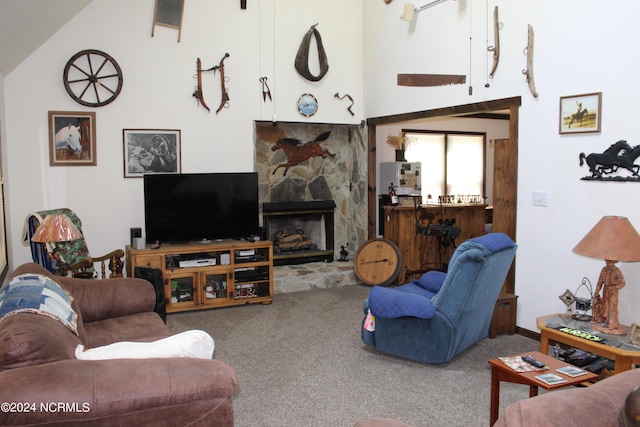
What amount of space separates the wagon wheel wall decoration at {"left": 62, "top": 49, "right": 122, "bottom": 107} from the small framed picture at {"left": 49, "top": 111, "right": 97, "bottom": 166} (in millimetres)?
179

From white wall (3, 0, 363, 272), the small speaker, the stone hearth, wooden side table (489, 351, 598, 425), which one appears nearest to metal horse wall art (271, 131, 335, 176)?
the stone hearth

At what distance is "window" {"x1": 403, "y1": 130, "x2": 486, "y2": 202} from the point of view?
8.12 metres

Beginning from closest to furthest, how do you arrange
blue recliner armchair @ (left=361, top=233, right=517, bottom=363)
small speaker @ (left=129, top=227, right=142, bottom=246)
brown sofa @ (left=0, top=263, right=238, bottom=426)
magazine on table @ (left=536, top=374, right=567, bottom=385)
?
brown sofa @ (left=0, top=263, right=238, bottom=426)
magazine on table @ (left=536, top=374, right=567, bottom=385)
blue recliner armchair @ (left=361, top=233, right=517, bottom=363)
small speaker @ (left=129, top=227, right=142, bottom=246)

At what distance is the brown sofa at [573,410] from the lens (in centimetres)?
135

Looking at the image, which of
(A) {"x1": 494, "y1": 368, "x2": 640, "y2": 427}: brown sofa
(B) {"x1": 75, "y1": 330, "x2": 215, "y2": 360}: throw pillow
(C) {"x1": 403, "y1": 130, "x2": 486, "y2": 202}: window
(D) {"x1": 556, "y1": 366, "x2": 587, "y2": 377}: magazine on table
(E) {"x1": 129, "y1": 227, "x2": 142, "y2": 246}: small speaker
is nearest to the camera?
(A) {"x1": 494, "y1": 368, "x2": 640, "y2": 427}: brown sofa

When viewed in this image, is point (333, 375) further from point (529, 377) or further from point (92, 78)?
point (92, 78)

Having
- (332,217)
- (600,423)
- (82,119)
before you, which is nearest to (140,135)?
(82,119)

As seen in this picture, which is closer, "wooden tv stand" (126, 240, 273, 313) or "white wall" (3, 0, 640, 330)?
"white wall" (3, 0, 640, 330)

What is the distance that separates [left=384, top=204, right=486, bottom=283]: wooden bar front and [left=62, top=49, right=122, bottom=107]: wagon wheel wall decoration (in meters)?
3.47

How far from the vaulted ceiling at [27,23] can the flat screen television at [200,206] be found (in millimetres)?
1595

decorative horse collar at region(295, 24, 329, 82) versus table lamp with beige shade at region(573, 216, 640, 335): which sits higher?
decorative horse collar at region(295, 24, 329, 82)

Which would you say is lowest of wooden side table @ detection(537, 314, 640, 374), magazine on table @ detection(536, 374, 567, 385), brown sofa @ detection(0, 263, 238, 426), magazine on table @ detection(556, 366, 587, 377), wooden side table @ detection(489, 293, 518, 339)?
wooden side table @ detection(489, 293, 518, 339)

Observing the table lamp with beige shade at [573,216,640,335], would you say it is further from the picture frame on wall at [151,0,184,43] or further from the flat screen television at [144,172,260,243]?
the picture frame on wall at [151,0,184,43]

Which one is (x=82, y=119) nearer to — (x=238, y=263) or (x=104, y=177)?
(x=104, y=177)
